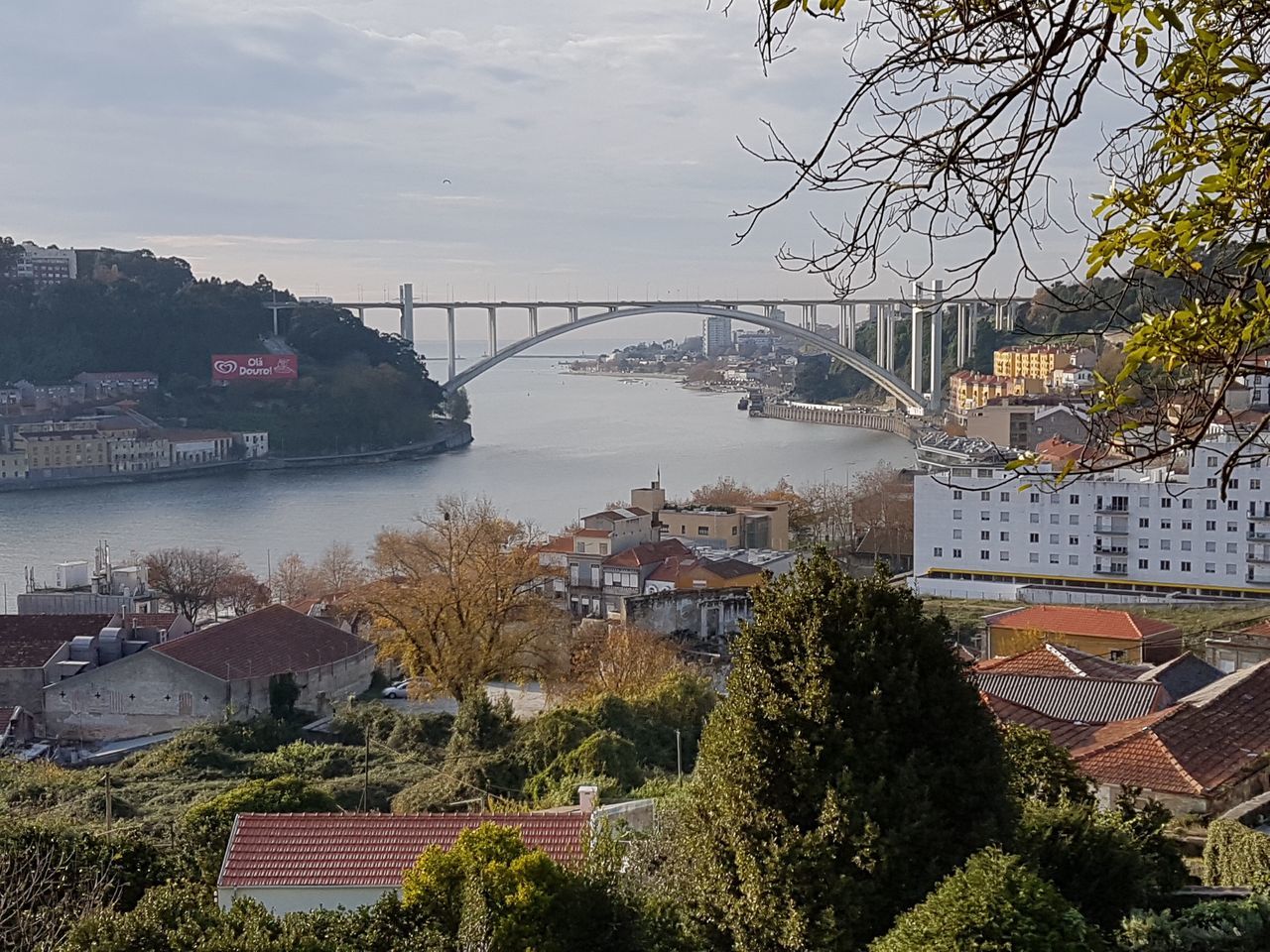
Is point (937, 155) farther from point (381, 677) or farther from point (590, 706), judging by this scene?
point (381, 677)

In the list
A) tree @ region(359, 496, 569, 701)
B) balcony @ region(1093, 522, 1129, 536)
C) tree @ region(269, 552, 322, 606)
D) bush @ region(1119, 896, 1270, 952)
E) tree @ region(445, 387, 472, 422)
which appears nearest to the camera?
bush @ region(1119, 896, 1270, 952)

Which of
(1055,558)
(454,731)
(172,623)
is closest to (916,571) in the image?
(1055,558)

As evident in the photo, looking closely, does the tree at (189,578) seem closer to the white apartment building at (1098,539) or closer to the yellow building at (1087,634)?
the white apartment building at (1098,539)

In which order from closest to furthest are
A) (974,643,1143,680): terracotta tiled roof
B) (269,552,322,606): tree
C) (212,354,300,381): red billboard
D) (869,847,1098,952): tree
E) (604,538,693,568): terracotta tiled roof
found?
1. (869,847,1098,952): tree
2. (974,643,1143,680): terracotta tiled roof
3. (604,538,693,568): terracotta tiled roof
4. (269,552,322,606): tree
5. (212,354,300,381): red billboard

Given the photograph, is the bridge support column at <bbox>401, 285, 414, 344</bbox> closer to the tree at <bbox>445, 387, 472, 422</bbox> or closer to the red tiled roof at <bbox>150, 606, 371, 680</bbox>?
the tree at <bbox>445, 387, 472, 422</bbox>

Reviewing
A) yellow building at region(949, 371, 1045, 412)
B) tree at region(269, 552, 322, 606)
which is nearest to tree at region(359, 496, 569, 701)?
tree at region(269, 552, 322, 606)
